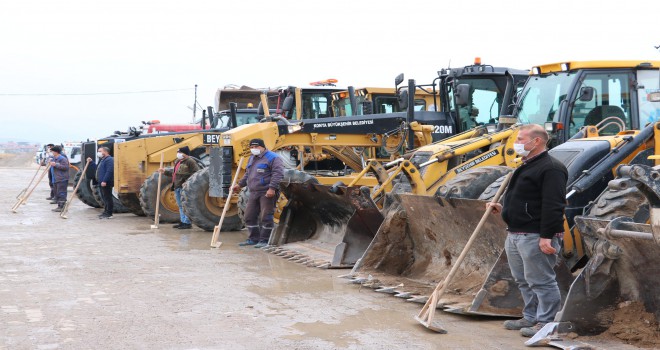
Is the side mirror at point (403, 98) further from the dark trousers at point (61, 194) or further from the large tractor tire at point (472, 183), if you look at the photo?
the dark trousers at point (61, 194)

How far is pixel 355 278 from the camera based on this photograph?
339 inches

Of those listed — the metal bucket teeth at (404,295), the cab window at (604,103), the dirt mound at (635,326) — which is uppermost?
the cab window at (604,103)

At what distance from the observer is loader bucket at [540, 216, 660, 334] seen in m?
5.71

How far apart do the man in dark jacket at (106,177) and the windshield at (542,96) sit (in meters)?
9.45

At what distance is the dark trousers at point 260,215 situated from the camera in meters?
11.7

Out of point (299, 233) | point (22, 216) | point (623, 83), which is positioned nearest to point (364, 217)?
point (299, 233)

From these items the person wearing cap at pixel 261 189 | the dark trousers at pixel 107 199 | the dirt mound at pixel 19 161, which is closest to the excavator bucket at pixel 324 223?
the person wearing cap at pixel 261 189

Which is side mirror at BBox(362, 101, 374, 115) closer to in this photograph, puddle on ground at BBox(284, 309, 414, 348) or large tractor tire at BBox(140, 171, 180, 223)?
large tractor tire at BBox(140, 171, 180, 223)

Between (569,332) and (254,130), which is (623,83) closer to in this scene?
(569,332)

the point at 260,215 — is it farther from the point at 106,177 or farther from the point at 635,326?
the point at 635,326

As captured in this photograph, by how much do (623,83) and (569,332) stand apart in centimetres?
455

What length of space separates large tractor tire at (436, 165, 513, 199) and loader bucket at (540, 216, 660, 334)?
227cm

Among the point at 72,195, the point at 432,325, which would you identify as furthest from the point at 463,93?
the point at 72,195

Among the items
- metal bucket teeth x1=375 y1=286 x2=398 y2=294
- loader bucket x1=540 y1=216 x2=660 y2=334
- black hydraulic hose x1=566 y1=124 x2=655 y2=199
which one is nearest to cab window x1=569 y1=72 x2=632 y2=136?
black hydraulic hose x1=566 y1=124 x2=655 y2=199
